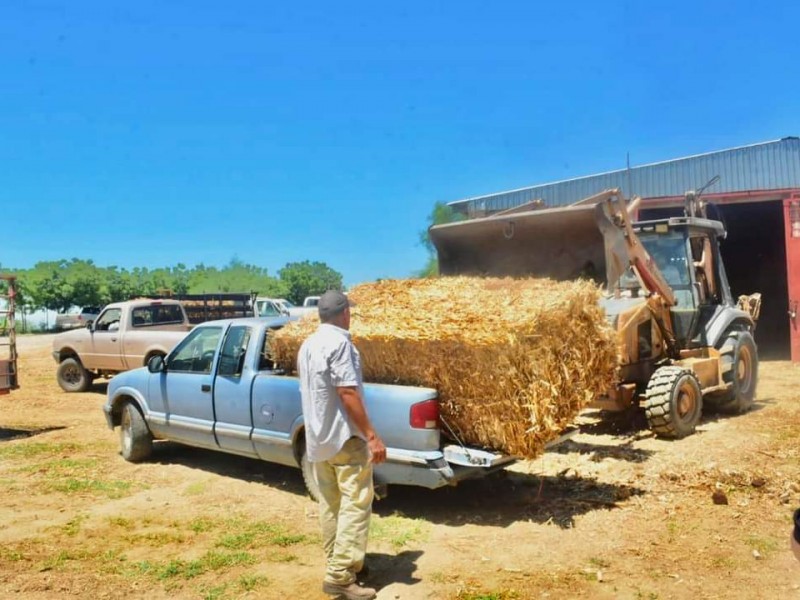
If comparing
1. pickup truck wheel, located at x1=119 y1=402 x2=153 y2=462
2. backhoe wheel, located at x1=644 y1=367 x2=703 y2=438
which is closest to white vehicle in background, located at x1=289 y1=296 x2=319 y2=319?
pickup truck wheel, located at x1=119 y1=402 x2=153 y2=462

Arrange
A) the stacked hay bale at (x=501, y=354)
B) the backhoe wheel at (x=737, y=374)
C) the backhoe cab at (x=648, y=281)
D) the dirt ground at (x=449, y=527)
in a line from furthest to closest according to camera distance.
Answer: the backhoe wheel at (x=737, y=374) < the backhoe cab at (x=648, y=281) < the stacked hay bale at (x=501, y=354) < the dirt ground at (x=449, y=527)

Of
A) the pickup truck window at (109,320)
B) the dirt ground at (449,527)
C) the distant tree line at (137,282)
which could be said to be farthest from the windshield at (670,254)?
the distant tree line at (137,282)

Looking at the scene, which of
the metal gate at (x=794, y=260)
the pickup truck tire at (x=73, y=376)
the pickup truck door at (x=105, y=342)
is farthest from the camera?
the metal gate at (x=794, y=260)

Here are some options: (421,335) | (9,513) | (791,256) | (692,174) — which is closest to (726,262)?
(692,174)

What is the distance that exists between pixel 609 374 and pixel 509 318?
1466mm

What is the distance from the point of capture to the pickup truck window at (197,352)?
23.8ft

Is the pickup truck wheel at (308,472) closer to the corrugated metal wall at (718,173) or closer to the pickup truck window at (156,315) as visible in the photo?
the pickup truck window at (156,315)

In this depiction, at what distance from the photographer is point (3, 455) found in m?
8.67

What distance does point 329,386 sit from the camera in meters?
4.24

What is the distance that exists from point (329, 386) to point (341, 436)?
315 mm

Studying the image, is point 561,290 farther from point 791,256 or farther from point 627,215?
point 791,256

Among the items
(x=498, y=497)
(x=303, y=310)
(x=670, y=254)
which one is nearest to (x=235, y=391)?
(x=498, y=497)

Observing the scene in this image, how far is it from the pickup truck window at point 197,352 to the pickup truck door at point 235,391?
0.26 m

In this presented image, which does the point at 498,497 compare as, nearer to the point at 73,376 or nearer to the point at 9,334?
the point at 9,334
